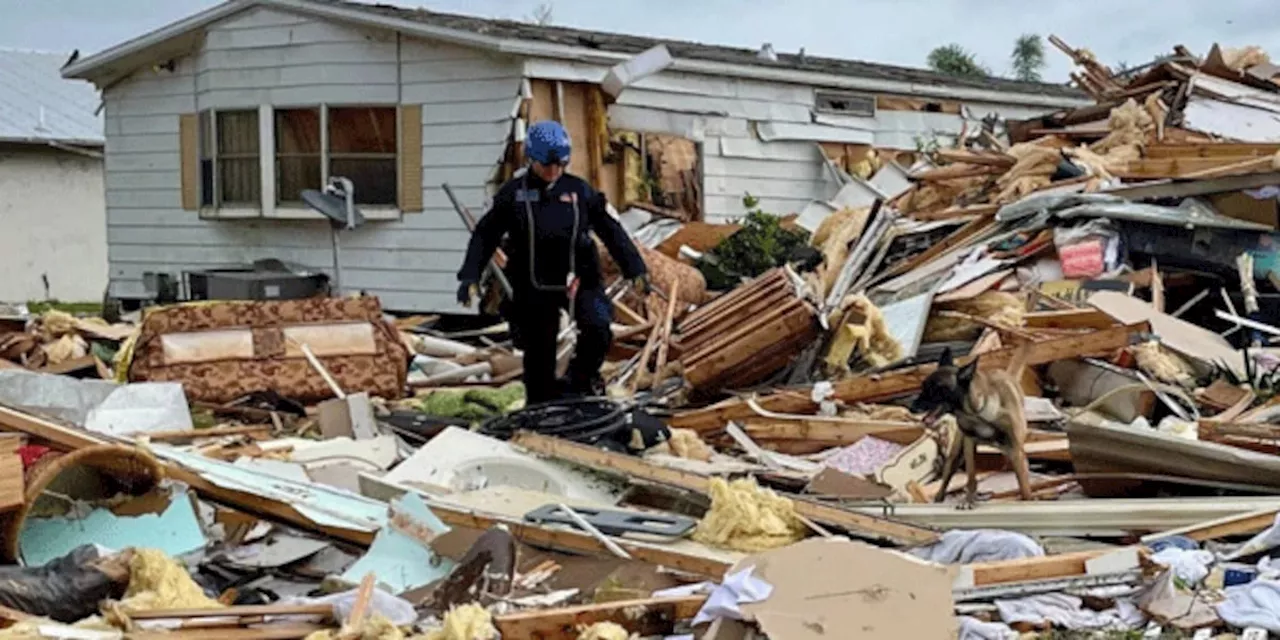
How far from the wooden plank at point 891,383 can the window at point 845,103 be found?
25.1ft

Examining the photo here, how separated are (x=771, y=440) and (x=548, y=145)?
201 cm

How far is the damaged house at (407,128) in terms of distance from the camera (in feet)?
43.1

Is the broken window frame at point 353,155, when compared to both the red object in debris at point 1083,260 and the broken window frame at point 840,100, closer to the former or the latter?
the broken window frame at point 840,100

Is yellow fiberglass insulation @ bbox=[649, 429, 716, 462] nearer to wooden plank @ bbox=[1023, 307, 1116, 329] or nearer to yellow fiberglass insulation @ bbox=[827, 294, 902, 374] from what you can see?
yellow fiberglass insulation @ bbox=[827, 294, 902, 374]

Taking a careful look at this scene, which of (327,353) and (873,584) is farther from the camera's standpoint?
(327,353)

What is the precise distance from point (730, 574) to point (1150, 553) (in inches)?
55.0

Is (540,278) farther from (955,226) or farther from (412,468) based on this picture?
(955,226)

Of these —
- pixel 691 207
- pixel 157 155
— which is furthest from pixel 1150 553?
pixel 157 155

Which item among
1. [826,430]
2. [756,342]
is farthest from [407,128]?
[826,430]

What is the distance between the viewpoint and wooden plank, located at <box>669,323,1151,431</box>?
821 centimetres

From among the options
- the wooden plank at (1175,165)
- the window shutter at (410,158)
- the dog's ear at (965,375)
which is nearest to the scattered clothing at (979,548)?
the dog's ear at (965,375)

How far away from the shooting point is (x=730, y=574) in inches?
166

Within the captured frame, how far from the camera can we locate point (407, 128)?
13469 mm

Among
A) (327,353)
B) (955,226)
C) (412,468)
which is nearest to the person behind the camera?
(412,468)
